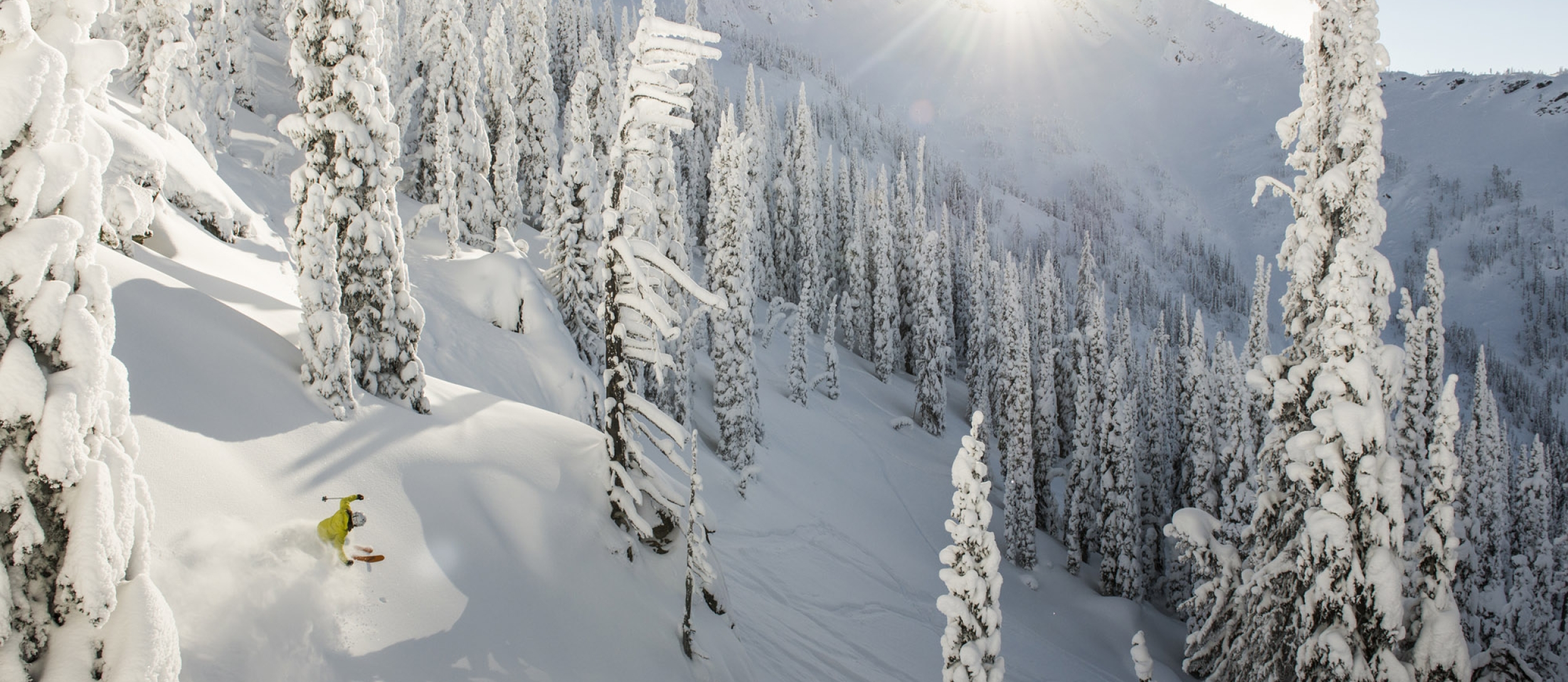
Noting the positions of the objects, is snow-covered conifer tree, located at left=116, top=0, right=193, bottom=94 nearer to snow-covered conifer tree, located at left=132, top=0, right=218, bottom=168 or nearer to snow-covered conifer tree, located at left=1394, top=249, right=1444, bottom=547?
snow-covered conifer tree, located at left=132, top=0, right=218, bottom=168

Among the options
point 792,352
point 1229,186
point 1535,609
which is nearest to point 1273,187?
point 1535,609

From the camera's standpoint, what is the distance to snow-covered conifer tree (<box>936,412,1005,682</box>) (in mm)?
10320

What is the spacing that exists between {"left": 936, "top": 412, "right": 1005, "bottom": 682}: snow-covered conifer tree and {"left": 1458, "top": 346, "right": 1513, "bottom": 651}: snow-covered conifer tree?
2399 cm

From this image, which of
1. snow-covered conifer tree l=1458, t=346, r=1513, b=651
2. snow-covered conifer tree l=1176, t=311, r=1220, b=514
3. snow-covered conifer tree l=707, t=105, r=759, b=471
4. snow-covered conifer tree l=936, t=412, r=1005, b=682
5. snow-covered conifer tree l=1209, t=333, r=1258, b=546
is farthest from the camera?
snow-covered conifer tree l=1176, t=311, r=1220, b=514

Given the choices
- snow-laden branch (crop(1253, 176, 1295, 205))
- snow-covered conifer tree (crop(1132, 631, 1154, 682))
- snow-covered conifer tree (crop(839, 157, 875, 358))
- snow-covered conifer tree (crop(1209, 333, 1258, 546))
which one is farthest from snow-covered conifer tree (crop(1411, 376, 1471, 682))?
snow-covered conifer tree (crop(839, 157, 875, 358))

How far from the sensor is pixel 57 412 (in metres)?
3.28

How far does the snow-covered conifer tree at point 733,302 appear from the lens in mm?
31031

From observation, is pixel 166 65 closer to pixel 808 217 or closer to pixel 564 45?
pixel 808 217

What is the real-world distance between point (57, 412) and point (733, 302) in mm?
29085

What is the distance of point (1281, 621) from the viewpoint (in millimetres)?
11039

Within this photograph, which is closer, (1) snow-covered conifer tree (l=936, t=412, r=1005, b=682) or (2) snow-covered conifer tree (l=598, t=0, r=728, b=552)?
(1) snow-covered conifer tree (l=936, t=412, r=1005, b=682)

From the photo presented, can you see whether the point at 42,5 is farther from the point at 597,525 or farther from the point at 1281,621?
the point at 1281,621

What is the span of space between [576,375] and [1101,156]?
200587mm

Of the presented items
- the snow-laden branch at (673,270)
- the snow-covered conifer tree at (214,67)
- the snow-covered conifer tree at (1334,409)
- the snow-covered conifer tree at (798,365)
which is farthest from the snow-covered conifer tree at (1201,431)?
the snow-covered conifer tree at (214,67)
